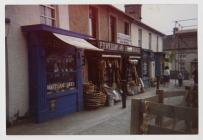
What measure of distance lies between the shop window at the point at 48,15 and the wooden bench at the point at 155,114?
178 centimetres

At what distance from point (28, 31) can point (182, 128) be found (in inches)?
89.6

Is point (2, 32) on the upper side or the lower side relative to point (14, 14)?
lower

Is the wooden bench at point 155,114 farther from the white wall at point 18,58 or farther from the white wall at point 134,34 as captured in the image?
the white wall at point 134,34

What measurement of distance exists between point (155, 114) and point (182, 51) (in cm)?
104

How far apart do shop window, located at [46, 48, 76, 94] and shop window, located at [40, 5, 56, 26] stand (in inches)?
16.0

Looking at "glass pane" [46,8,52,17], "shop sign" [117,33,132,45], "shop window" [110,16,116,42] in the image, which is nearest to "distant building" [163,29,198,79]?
"shop sign" [117,33,132,45]

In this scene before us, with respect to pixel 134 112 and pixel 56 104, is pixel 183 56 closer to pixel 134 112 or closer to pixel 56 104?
pixel 134 112

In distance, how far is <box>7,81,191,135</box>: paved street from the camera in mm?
3703

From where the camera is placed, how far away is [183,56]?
3.86 meters

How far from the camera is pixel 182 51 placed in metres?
3.91

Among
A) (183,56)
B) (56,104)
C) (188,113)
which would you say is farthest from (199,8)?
(56,104)

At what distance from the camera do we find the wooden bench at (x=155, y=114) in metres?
3.11

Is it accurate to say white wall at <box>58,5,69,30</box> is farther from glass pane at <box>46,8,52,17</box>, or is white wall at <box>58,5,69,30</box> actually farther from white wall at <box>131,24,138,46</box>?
white wall at <box>131,24,138,46</box>

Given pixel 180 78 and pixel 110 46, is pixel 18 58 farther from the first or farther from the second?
pixel 110 46
